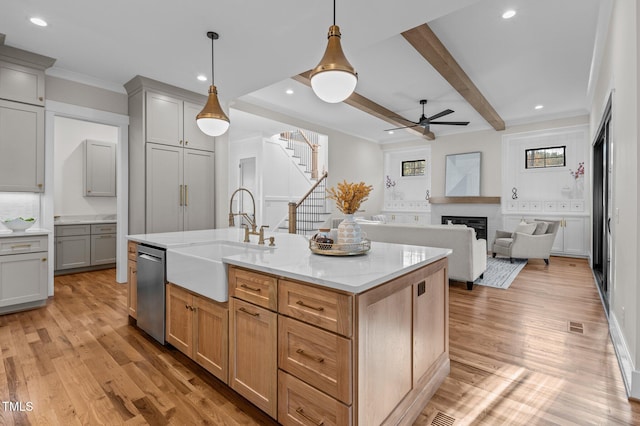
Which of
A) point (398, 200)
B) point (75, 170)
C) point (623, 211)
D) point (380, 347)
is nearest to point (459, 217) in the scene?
point (398, 200)

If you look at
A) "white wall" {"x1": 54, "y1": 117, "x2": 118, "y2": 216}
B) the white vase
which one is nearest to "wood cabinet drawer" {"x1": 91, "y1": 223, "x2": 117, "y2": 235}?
"white wall" {"x1": 54, "y1": 117, "x2": 118, "y2": 216}

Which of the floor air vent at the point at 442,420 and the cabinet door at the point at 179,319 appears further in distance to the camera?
the cabinet door at the point at 179,319

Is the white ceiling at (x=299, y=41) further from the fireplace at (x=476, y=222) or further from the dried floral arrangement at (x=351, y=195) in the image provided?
the fireplace at (x=476, y=222)

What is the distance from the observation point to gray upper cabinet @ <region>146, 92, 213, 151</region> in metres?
4.36

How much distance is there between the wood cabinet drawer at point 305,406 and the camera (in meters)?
1.34

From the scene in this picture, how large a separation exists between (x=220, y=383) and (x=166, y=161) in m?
3.45

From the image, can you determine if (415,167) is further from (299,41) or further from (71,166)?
(71,166)

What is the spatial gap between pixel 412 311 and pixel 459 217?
7048mm

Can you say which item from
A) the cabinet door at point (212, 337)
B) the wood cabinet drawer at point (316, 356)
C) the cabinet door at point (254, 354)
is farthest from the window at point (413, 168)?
the wood cabinet drawer at point (316, 356)

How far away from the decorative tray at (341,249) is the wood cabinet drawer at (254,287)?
442 millimetres

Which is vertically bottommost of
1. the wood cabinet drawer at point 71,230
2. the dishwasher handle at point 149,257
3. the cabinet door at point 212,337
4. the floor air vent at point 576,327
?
the floor air vent at point 576,327

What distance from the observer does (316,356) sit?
1.42 meters

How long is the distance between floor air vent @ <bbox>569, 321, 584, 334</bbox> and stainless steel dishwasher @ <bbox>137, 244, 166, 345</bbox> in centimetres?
361

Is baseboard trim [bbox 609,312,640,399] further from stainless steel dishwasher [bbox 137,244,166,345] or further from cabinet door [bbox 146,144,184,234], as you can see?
cabinet door [bbox 146,144,184,234]
